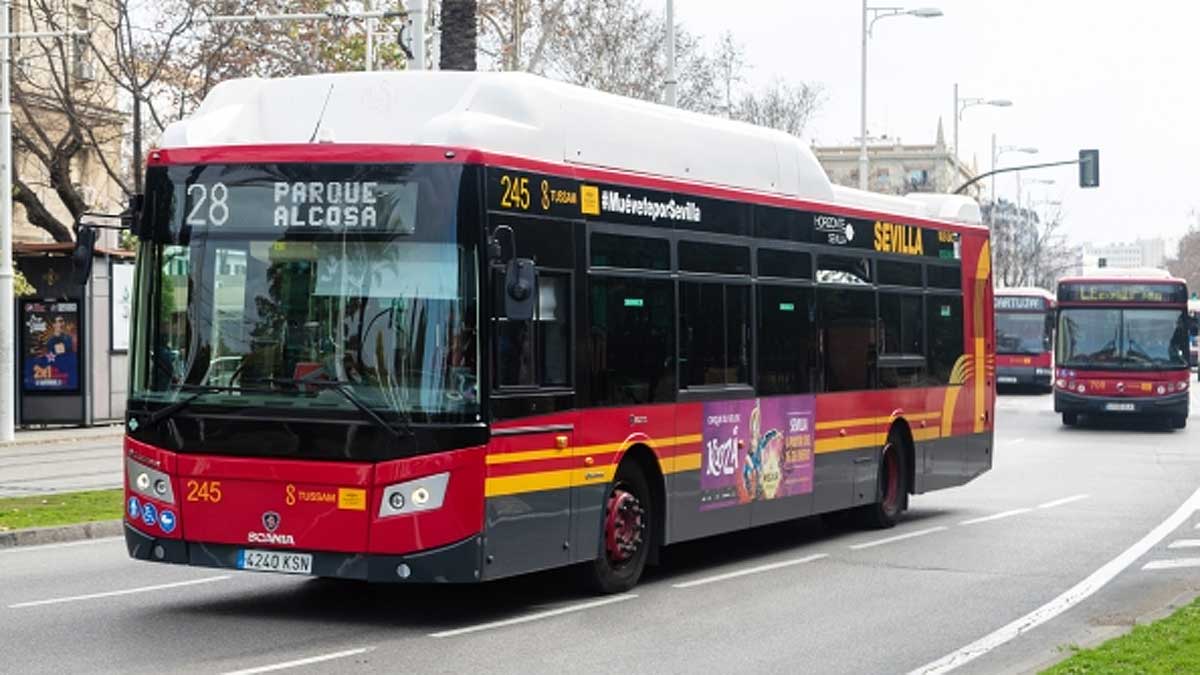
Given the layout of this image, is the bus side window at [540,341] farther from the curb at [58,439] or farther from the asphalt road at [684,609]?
the curb at [58,439]

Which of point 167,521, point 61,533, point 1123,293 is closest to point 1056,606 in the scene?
point 167,521

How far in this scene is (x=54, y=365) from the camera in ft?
116

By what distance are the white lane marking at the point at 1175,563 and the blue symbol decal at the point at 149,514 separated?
26.8ft

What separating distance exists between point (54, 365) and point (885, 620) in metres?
25.2

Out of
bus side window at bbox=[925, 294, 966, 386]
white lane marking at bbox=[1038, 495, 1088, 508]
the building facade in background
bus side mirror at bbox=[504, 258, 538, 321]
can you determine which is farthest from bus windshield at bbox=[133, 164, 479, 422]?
the building facade in background

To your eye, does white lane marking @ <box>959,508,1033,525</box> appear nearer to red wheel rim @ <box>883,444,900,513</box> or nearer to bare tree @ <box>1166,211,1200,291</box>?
red wheel rim @ <box>883,444,900,513</box>

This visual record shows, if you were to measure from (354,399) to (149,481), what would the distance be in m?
1.51

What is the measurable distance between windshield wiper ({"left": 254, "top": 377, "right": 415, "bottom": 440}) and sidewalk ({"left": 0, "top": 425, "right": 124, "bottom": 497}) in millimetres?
10653

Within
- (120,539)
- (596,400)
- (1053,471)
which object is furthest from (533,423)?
(1053,471)

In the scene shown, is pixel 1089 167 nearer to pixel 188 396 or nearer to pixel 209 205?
pixel 209 205

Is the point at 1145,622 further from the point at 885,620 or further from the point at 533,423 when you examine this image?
the point at 533,423

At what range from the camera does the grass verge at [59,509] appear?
18.0 meters

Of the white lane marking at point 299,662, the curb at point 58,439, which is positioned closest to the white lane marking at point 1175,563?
the white lane marking at point 299,662

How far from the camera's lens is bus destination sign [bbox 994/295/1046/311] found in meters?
58.5
